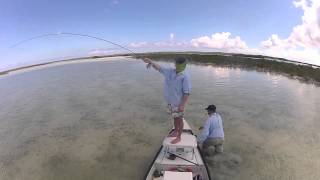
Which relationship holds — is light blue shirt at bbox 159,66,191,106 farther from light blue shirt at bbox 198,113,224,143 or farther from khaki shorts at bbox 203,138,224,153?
khaki shorts at bbox 203,138,224,153

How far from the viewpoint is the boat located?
930 cm

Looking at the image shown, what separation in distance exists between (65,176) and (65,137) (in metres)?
5.16

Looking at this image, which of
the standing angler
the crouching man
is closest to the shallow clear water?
the crouching man

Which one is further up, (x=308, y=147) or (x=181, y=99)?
(x=181, y=99)

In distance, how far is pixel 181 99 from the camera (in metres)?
9.59

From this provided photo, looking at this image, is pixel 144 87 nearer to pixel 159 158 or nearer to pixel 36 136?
pixel 36 136

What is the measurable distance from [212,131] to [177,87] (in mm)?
2799

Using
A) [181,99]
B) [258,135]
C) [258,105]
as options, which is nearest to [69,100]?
[258,105]

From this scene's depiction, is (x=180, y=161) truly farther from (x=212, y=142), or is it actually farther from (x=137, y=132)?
(x=137, y=132)

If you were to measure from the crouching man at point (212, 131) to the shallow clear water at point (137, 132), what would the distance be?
1.37 m

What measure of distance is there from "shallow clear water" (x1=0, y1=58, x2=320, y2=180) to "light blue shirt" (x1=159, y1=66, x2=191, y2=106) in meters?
3.39

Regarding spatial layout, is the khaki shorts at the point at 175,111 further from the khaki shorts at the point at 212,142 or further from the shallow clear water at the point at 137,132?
the shallow clear water at the point at 137,132

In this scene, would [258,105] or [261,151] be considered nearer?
[261,151]

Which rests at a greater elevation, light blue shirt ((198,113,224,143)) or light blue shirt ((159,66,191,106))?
light blue shirt ((159,66,191,106))
